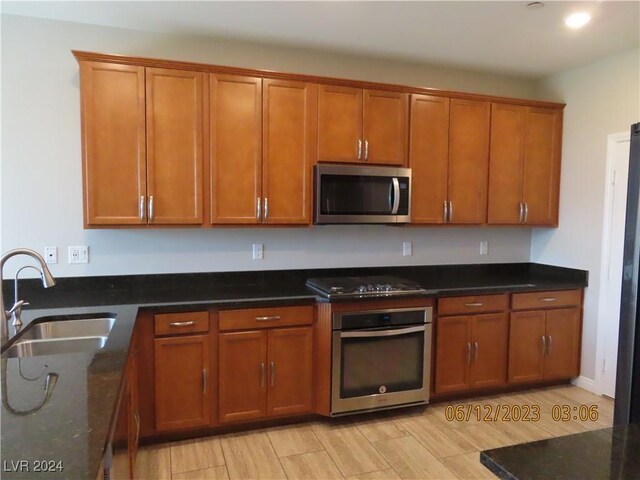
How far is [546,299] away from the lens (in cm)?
351

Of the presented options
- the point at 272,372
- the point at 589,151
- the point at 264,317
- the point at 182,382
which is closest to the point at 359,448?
the point at 272,372

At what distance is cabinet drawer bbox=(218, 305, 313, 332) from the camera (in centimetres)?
273

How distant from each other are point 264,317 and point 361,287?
695mm

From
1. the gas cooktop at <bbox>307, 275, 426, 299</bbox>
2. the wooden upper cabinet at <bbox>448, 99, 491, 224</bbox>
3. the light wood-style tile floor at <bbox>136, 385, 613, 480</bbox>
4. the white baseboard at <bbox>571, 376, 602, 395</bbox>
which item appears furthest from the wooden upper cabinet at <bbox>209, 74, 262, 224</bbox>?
the white baseboard at <bbox>571, 376, 602, 395</bbox>

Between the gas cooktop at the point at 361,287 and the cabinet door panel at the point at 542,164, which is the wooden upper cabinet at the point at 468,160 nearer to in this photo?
the cabinet door panel at the point at 542,164

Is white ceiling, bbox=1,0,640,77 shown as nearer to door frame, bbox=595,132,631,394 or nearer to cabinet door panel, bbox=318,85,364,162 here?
cabinet door panel, bbox=318,85,364,162

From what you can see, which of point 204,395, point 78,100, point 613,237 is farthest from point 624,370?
point 78,100

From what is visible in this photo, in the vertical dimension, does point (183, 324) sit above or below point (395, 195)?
below

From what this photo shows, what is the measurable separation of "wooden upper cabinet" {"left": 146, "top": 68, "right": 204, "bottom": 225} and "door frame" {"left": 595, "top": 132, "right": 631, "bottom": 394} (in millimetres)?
3017

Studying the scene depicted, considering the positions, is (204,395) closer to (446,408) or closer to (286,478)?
(286,478)

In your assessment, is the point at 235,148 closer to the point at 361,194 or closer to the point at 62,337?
the point at 361,194

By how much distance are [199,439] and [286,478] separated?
701 millimetres

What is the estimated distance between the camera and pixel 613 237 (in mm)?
3387

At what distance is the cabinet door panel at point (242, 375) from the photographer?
2.75m
